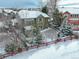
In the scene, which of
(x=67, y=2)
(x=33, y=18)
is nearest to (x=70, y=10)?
(x=67, y=2)

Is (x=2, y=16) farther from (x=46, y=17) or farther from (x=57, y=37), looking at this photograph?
(x=57, y=37)

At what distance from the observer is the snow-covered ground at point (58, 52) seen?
166cm

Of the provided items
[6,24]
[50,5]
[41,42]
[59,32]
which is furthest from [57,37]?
[6,24]

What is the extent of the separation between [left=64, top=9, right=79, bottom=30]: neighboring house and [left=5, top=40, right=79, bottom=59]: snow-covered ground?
0.48ft

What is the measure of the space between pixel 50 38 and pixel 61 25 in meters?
0.16

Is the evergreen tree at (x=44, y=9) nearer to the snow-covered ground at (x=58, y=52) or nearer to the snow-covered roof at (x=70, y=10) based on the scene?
the snow-covered roof at (x=70, y=10)

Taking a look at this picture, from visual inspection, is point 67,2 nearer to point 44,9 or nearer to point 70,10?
point 70,10

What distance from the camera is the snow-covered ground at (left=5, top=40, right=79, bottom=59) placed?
5.46ft

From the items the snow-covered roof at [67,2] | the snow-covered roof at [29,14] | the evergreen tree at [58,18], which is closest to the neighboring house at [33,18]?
the snow-covered roof at [29,14]

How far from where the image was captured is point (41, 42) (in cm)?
172

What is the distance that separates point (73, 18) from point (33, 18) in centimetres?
36

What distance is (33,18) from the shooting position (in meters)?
1.69

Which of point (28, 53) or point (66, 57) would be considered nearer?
point (28, 53)

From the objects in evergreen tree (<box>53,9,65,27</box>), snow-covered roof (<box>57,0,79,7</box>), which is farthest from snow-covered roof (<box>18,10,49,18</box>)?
snow-covered roof (<box>57,0,79,7</box>)
